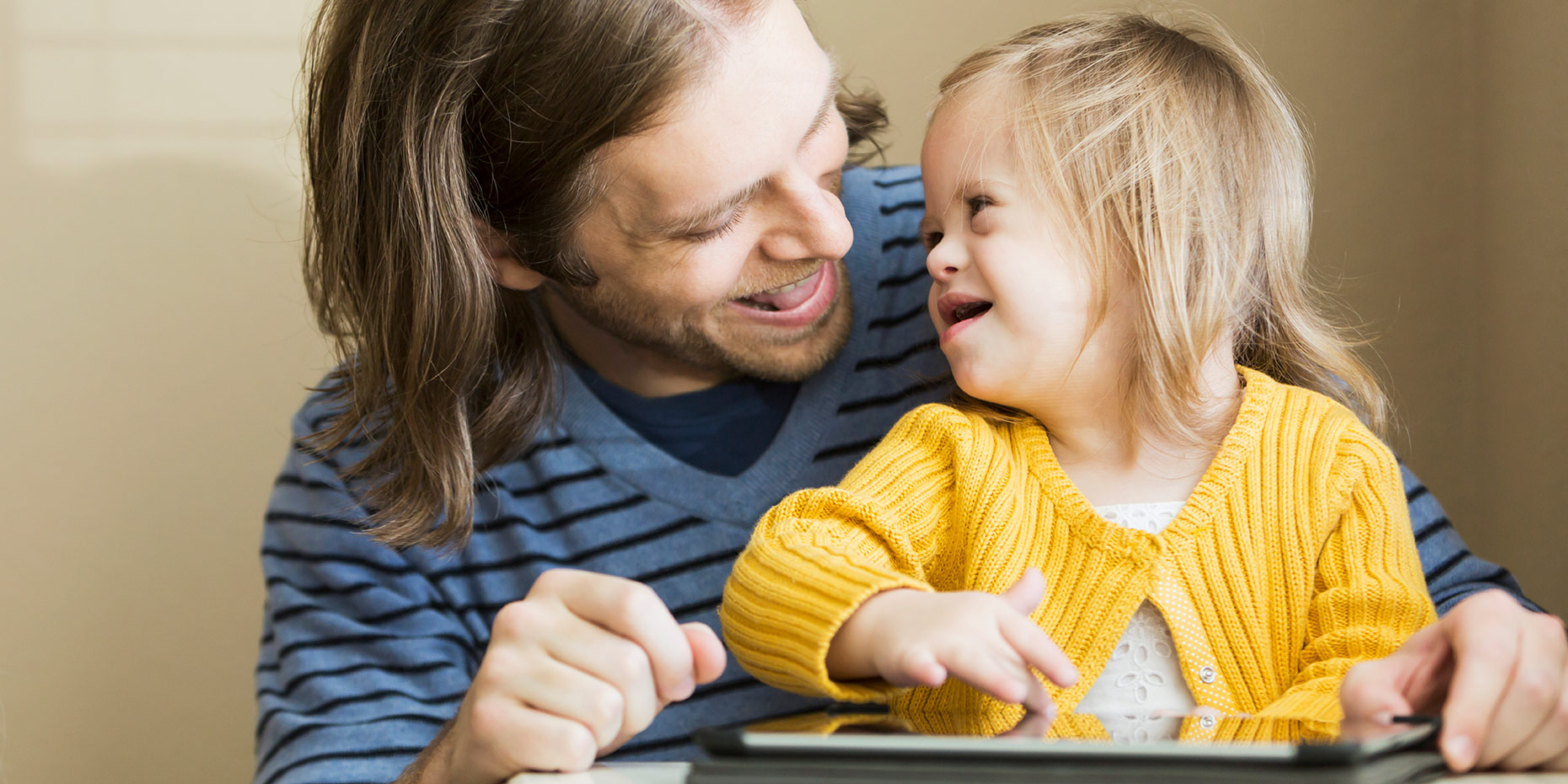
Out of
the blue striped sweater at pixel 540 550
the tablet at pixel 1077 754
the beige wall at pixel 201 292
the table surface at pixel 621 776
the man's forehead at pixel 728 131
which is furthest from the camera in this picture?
the beige wall at pixel 201 292

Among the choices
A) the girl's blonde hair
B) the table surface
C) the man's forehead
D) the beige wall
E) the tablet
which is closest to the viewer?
the tablet

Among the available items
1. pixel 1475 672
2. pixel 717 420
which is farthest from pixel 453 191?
pixel 1475 672

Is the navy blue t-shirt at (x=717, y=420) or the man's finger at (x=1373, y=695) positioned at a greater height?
the man's finger at (x=1373, y=695)

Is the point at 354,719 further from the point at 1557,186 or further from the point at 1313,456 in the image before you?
the point at 1557,186

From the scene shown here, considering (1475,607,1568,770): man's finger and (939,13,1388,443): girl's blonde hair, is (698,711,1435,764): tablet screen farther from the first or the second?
(939,13,1388,443): girl's blonde hair

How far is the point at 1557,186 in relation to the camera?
1.20 metres

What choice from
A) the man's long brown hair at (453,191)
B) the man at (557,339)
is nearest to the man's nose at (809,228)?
the man at (557,339)

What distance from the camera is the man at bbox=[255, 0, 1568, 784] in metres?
1.04

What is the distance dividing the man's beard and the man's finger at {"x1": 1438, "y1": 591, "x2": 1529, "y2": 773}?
0.64 meters

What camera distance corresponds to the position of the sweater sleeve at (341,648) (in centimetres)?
110

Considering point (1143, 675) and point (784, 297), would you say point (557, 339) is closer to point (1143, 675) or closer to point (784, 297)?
point (784, 297)

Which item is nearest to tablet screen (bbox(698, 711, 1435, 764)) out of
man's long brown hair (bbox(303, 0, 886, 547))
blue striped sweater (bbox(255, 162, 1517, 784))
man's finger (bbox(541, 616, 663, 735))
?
man's finger (bbox(541, 616, 663, 735))

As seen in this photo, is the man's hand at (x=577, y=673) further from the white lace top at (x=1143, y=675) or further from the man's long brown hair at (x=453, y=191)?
the man's long brown hair at (x=453, y=191)

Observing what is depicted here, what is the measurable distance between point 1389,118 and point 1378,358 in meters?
0.28
